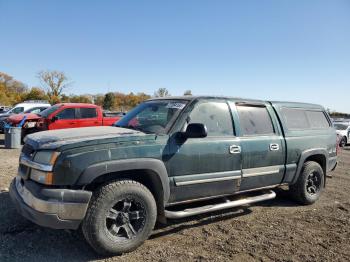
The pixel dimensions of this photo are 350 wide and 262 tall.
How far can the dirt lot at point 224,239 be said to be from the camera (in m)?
3.73

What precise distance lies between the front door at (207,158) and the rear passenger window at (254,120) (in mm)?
274

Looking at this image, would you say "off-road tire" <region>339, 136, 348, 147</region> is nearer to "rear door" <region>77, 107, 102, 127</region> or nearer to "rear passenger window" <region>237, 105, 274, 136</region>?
"rear door" <region>77, 107, 102, 127</region>

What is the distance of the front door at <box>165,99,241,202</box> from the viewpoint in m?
4.08

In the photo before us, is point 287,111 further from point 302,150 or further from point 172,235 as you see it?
point 172,235

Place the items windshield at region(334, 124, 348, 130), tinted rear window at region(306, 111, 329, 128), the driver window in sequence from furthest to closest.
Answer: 1. windshield at region(334, 124, 348, 130)
2. tinted rear window at region(306, 111, 329, 128)
3. the driver window

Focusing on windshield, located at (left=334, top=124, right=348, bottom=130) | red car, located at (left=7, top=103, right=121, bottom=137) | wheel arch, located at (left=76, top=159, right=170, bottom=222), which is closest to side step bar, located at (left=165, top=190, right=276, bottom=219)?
wheel arch, located at (left=76, top=159, right=170, bottom=222)

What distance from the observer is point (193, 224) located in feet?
15.5

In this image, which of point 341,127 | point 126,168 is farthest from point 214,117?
point 341,127

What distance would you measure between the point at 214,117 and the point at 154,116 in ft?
2.75

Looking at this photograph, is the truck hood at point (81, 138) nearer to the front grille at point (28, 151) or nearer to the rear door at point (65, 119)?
the front grille at point (28, 151)

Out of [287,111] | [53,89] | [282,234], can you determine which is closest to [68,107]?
[287,111]

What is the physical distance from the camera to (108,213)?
3605 millimetres

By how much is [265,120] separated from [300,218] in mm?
1638

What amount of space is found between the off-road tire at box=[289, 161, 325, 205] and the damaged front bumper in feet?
12.6
